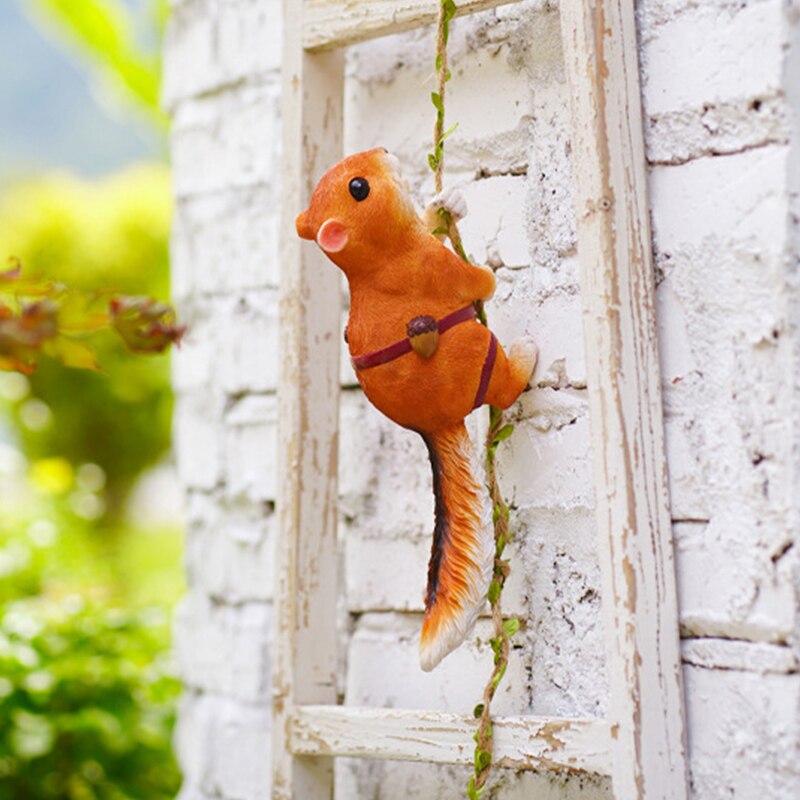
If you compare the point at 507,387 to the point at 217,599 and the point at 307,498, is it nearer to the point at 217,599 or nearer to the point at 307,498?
the point at 307,498

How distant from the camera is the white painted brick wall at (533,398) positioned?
3.31 ft

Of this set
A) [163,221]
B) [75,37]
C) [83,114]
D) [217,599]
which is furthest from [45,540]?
[83,114]

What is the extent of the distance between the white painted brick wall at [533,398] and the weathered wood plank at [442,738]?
0.09 metres

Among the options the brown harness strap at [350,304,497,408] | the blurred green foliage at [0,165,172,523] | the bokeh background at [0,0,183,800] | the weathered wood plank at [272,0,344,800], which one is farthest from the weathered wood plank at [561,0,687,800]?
the blurred green foliage at [0,165,172,523]

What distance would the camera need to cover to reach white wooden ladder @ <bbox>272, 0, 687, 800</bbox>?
999mm

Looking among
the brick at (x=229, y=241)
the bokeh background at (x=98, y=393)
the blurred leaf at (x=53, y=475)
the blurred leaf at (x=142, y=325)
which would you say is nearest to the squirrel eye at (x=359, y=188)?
the blurred leaf at (x=142, y=325)

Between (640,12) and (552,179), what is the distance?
18 centimetres

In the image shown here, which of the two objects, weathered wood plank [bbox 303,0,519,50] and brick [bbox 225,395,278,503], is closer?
weathered wood plank [bbox 303,0,519,50]

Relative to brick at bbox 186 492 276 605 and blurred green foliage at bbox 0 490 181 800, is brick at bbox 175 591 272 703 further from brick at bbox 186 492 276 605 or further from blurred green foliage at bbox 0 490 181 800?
blurred green foliage at bbox 0 490 181 800

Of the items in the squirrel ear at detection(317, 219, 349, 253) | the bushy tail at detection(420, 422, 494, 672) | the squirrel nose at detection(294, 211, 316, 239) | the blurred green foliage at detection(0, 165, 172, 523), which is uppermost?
the blurred green foliage at detection(0, 165, 172, 523)

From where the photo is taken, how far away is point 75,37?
511 cm

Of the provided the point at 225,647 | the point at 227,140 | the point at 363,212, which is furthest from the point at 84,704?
the point at 363,212

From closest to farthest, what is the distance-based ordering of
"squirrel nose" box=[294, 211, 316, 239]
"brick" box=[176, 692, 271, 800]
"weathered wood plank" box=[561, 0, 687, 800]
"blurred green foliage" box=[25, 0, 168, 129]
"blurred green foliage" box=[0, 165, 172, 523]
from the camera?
"weathered wood plank" box=[561, 0, 687, 800], "squirrel nose" box=[294, 211, 316, 239], "brick" box=[176, 692, 271, 800], "blurred green foliage" box=[0, 165, 172, 523], "blurred green foliage" box=[25, 0, 168, 129]

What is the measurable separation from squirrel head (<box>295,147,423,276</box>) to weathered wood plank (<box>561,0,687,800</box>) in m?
0.16
